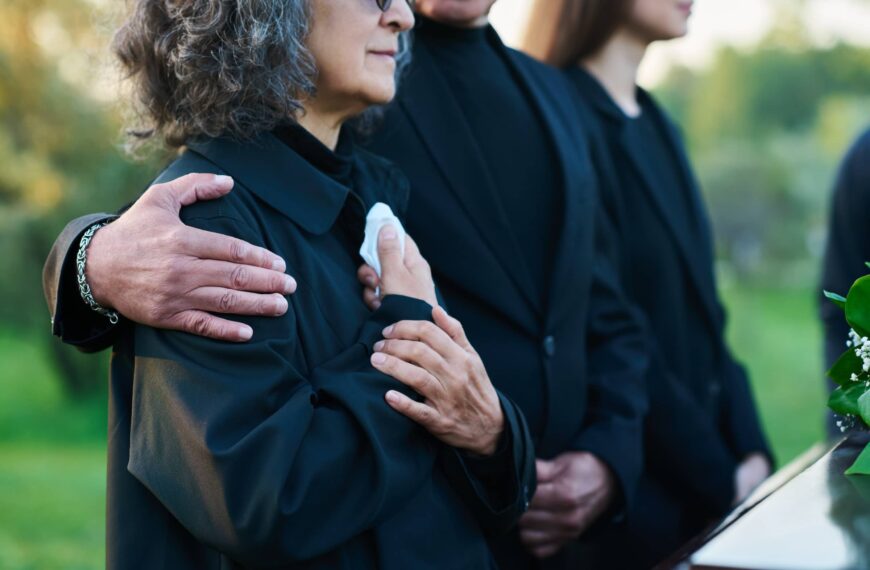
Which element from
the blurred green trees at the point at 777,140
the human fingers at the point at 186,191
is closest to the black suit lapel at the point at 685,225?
the human fingers at the point at 186,191

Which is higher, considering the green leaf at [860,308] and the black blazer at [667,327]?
the green leaf at [860,308]

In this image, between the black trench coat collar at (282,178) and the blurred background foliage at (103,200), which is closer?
the black trench coat collar at (282,178)

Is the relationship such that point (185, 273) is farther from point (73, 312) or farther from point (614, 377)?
point (614, 377)

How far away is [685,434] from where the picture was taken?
320 cm

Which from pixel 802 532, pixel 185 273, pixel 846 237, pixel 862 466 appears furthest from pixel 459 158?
pixel 846 237

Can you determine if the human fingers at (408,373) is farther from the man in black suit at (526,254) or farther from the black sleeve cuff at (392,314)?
the man in black suit at (526,254)

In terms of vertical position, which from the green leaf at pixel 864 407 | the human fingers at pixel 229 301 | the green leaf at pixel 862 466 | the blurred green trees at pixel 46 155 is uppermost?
the green leaf at pixel 864 407

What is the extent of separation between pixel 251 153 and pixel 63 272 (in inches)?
16.3

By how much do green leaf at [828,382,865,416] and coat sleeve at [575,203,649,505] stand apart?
0.84 m

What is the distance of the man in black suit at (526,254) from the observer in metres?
2.67

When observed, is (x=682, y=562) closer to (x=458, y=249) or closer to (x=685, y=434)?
(x=458, y=249)

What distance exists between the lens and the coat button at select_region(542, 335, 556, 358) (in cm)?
269

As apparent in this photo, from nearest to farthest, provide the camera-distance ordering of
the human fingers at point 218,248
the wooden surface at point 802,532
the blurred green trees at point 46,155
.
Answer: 1. the wooden surface at point 802,532
2. the human fingers at point 218,248
3. the blurred green trees at point 46,155

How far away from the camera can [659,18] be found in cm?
336
